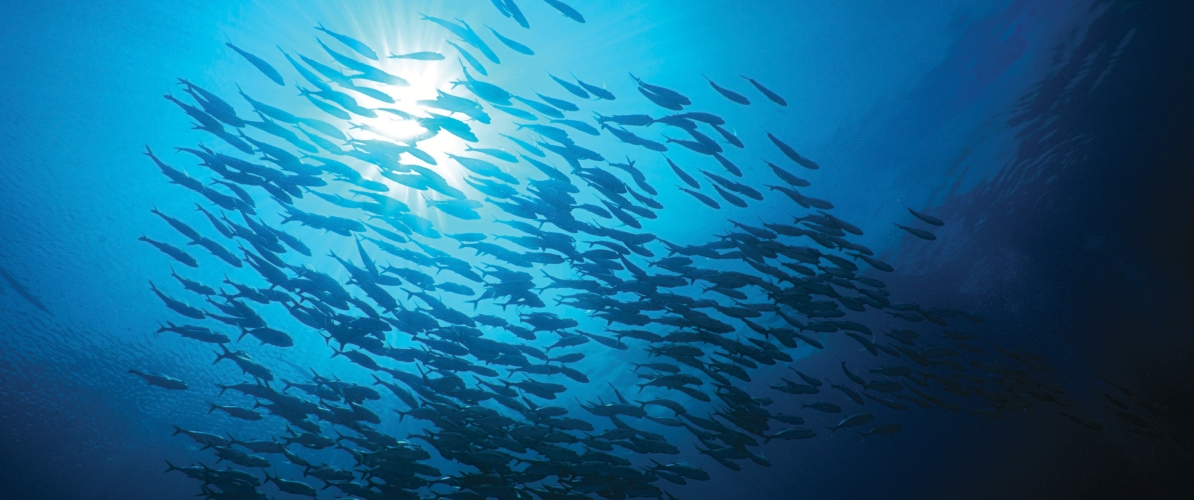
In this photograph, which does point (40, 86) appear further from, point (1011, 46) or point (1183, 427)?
point (1183, 427)

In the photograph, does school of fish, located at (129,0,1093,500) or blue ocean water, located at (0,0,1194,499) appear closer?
school of fish, located at (129,0,1093,500)

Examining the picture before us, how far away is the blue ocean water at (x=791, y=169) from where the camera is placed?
27.6 feet

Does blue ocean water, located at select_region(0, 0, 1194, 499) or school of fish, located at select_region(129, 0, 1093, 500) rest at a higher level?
blue ocean water, located at select_region(0, 0, 1194, 499)

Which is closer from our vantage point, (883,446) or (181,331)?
(181,331)

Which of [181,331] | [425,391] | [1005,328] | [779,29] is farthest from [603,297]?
[1005,328]

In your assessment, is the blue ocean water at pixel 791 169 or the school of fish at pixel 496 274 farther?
the blue ocean water at pixel 791 169

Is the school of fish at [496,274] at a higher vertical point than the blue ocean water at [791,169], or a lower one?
lower

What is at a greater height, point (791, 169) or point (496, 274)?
point (791, 169)

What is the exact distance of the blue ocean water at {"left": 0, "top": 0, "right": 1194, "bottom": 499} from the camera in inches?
331

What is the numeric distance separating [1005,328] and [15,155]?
27775 mm

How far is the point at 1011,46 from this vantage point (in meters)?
8.53

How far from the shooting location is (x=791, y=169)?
10.2 metres

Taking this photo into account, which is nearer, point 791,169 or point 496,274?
point 496,274

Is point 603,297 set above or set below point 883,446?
below
